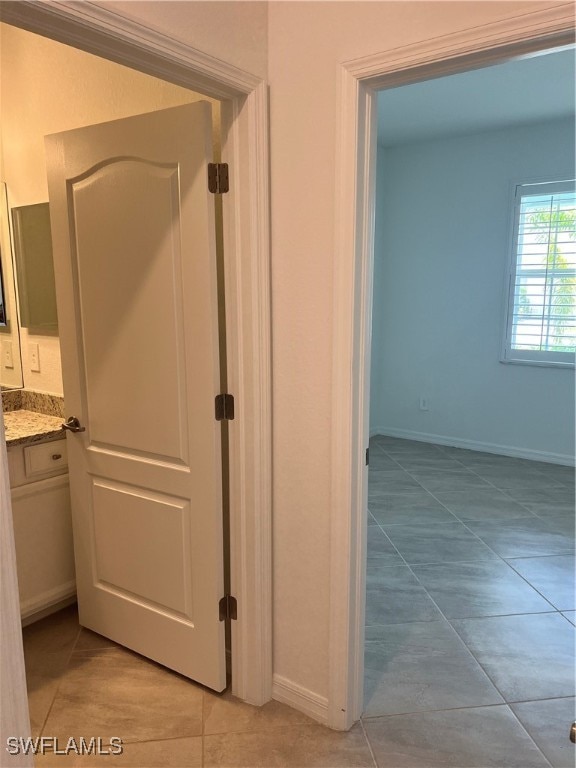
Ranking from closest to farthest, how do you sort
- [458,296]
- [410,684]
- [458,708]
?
[458,708] < [410,684] < [458,296]

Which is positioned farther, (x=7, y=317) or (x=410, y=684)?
(x=7, y=317)

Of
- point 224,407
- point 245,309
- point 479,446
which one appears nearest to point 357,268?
point 245,309

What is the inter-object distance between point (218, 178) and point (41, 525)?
64.3 inches

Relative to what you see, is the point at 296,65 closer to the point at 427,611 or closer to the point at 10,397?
the point at 10,397

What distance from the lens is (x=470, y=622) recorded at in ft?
8.26

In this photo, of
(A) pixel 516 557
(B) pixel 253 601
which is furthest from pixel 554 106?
(B) pixel 253 601

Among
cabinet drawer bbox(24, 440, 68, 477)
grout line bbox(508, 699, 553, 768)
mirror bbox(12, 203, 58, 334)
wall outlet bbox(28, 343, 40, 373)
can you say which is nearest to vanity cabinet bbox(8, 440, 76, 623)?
cabinet drawer bbox(24, 440, 68, 477)

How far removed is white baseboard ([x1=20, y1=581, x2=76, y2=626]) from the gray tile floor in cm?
136

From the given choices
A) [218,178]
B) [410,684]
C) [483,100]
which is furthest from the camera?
[483,100]

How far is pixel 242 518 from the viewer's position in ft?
6.34

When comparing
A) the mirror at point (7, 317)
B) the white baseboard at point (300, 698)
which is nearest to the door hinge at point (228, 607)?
the white baseboard at point (300, 698)

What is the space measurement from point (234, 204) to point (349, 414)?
0.75 meters

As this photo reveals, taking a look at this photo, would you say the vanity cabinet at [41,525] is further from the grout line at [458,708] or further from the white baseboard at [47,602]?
the grout line at [458,708]

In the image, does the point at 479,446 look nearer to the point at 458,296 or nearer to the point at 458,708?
the point at 458,296
